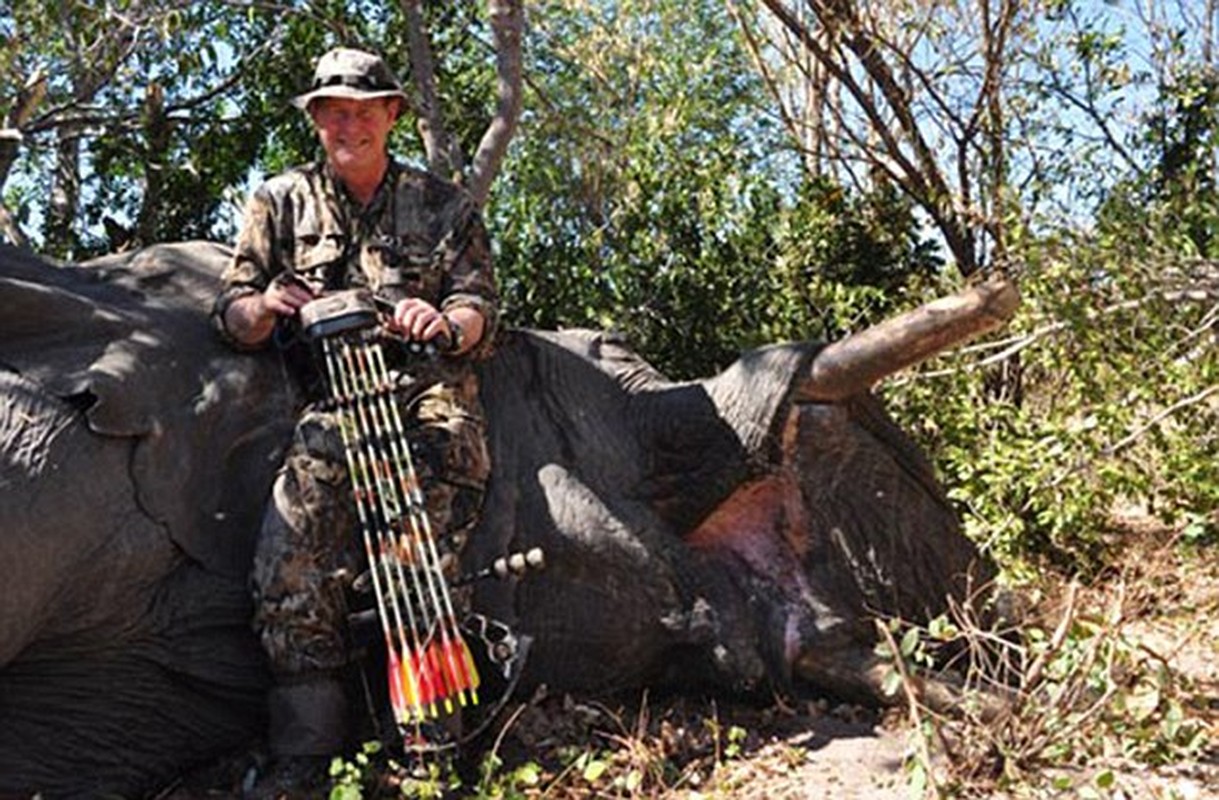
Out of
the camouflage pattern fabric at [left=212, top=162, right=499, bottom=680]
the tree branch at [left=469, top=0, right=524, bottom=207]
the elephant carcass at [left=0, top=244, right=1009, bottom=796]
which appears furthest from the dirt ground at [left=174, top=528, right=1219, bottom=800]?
the tree branch at [left=469, top=0, right=524, bottom=207]

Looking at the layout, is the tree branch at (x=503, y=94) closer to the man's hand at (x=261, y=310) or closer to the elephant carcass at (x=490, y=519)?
the elephant carcass at (x=490, y=519)

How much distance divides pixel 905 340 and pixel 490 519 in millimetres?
1368

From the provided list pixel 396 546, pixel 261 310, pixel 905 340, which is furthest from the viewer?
pixel 905 340

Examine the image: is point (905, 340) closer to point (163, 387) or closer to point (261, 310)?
point (261, 310)

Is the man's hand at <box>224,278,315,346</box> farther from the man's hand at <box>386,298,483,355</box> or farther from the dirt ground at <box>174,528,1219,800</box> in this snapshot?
the dirt ground at <box>174,528,1219,800</box>

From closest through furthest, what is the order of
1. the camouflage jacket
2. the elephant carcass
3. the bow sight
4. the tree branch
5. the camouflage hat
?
the bow sight
the elephant carcass
the camouflage hat
the camouflage jacket
the tree branch

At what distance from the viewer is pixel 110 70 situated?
9406 mm

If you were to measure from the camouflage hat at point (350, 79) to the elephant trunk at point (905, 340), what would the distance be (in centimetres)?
160

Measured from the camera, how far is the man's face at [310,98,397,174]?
14.7 ft

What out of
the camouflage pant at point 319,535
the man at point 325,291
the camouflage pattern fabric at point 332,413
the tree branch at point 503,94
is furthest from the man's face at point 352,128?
the tree branch at point 503,94

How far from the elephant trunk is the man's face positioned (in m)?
1.55

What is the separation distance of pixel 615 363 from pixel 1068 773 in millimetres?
2031

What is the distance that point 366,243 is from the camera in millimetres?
4551

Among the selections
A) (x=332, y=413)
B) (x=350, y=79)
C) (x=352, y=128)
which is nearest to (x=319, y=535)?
(x=332, y=413)
